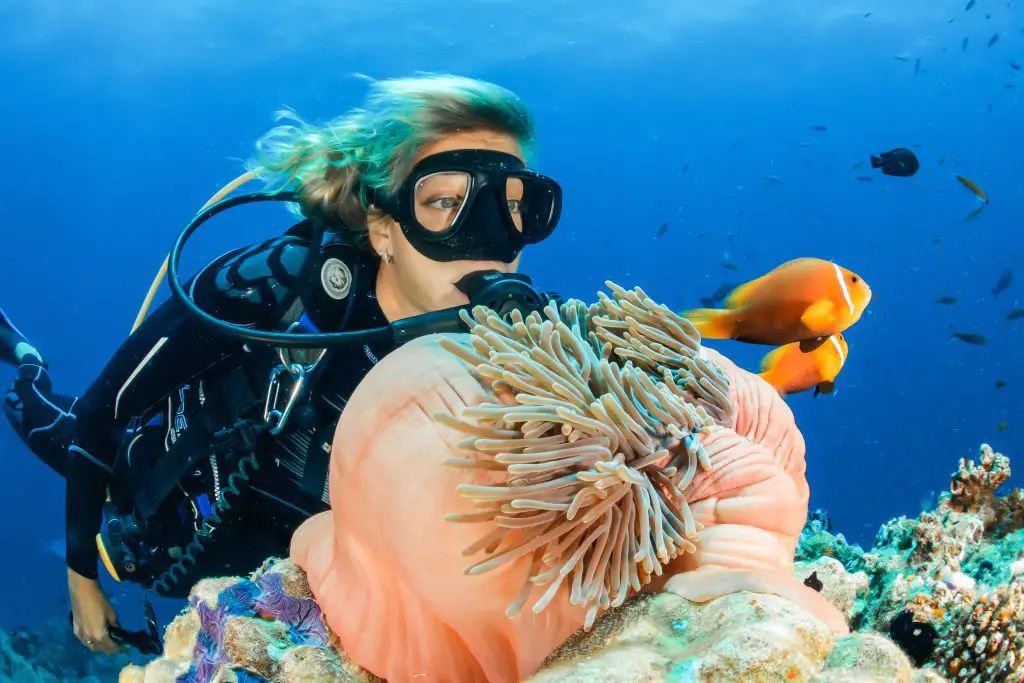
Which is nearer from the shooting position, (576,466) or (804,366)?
(576,466)

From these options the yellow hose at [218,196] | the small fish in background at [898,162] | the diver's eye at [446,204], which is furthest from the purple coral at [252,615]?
the small fish in background at [898,162]

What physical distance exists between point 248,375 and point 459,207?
1.05 meters

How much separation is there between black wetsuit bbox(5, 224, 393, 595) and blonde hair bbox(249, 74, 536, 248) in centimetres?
19

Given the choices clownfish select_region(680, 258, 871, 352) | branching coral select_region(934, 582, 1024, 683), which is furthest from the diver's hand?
branching coral select_region(934, 582, 1024, 683)

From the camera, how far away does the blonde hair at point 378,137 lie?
239 centimetres

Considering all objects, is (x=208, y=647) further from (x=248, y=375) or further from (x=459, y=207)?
(x=459, y=207)

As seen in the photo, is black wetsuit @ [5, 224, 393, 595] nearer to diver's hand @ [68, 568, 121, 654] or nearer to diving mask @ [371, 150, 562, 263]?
diver's hand @ [68, 568, 121, 654]

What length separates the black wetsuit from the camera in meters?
2.37

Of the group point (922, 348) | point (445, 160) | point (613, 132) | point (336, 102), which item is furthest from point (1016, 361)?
point (445, 160)

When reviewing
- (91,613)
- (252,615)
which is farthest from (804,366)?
(91,613)

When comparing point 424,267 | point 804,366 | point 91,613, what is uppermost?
point 424,267

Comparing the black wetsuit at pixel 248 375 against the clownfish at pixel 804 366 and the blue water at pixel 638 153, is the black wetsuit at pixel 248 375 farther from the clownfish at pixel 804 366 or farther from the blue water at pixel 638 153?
the blue water at pixel 638 153

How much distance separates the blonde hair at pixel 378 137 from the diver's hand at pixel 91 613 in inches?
67.4

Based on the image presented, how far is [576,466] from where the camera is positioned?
108cm
